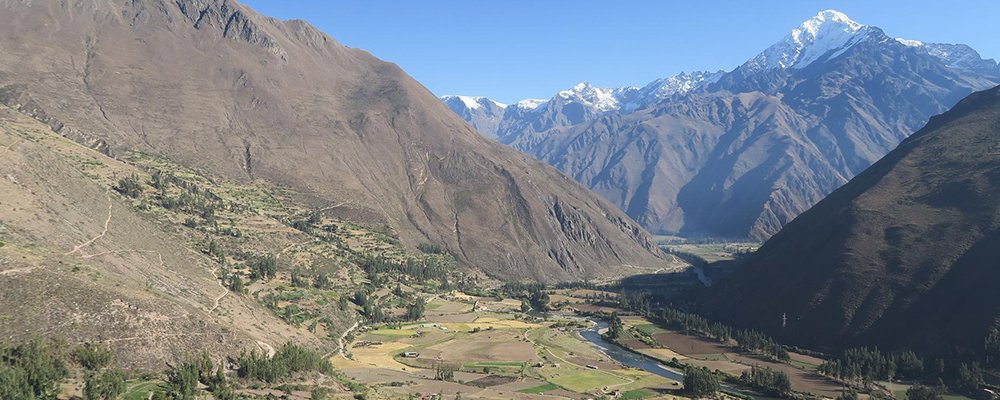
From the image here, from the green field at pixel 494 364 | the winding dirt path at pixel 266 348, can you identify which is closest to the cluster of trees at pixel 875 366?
the green field at pixel 494 364

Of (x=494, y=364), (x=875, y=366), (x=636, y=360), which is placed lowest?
(x=494, y=364)

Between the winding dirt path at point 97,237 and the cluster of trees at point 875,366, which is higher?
the winding dirt path at point 97,237

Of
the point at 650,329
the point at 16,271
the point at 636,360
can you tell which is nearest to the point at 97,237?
the point at 16,271

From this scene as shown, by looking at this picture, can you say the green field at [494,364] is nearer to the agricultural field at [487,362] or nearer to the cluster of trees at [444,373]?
the agricultural field at [487,362]

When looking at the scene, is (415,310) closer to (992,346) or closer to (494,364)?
(494,364)

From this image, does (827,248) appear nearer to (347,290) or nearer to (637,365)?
(637,365)

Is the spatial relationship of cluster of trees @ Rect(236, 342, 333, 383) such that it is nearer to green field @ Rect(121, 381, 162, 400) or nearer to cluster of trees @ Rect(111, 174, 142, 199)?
green field @ Rect(121, 381, 162, 400)
